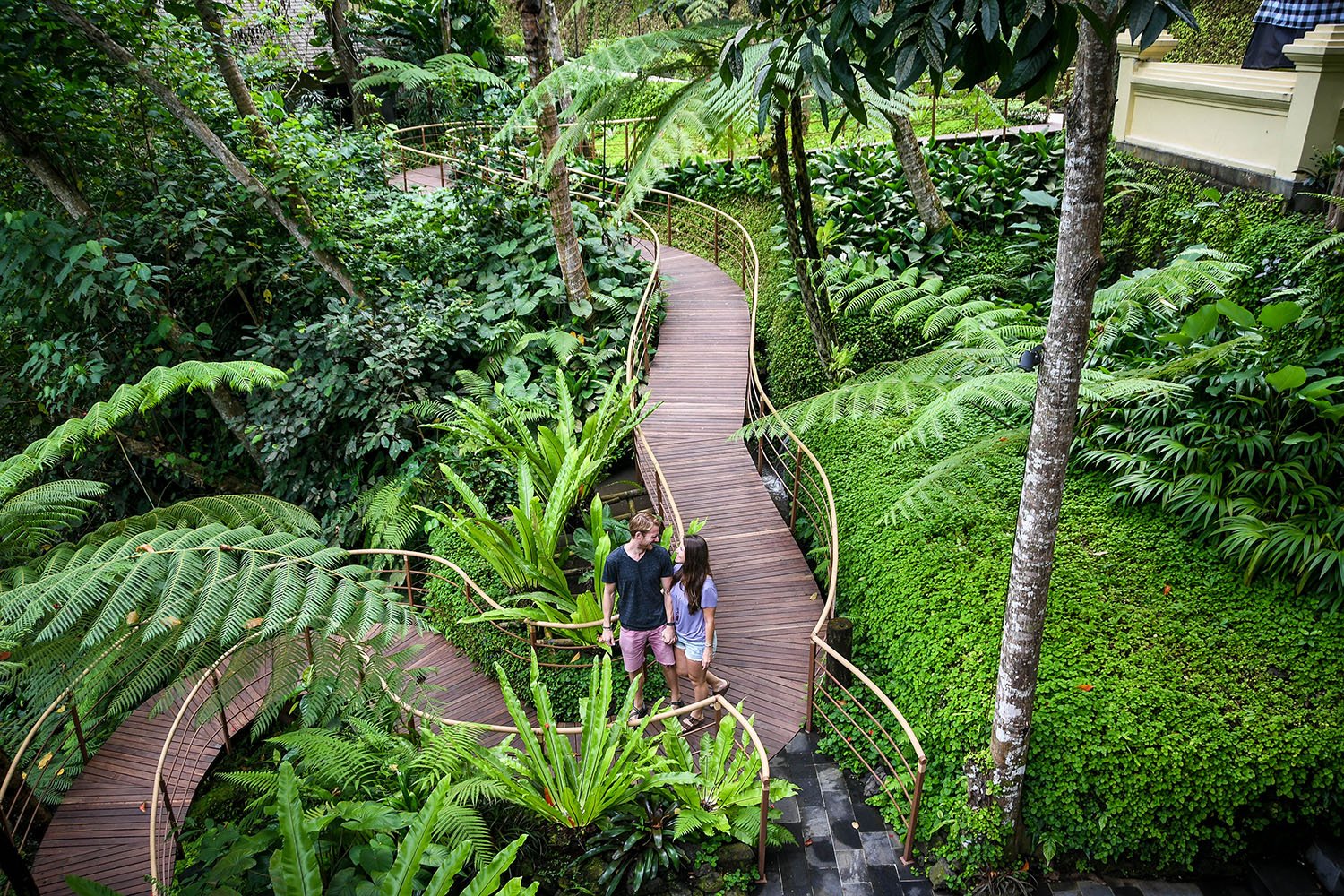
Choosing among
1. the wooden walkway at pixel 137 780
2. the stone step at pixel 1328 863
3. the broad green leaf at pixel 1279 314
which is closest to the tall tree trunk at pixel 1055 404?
the stone step at pixel 1328 863

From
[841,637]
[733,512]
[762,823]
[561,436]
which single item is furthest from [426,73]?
[762,823]

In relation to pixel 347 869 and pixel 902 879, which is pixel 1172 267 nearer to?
pixel 902 879

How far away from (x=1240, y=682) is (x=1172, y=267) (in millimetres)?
3037

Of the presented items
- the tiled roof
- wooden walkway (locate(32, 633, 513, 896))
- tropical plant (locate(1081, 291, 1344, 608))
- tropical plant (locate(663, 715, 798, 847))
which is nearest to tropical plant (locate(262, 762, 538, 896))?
tropical plant (locate(663, 715, 798, 847))

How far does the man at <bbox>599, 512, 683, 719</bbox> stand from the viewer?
5.41 meters

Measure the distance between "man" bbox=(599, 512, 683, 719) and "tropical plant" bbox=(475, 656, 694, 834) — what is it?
1.71 feet

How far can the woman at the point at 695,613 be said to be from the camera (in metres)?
5.42

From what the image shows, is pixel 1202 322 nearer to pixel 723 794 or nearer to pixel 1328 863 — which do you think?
pixel 1328 863

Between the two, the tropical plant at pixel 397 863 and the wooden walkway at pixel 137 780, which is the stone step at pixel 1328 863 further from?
the wooden walkway at pixel 137 780

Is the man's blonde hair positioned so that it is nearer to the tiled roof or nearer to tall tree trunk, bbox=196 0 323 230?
tall tree trunk, bbox=196 0 323 230

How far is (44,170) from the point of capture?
28.2 feet

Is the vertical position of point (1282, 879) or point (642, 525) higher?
point (642, 525)

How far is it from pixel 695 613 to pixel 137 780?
4.56 m

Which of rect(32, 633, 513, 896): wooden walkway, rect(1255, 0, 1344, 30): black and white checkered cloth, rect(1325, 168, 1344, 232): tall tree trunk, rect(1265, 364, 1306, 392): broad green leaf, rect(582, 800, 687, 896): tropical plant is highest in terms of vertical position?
rect(1255, 0, 1344, 30): black and white checkered cloth
